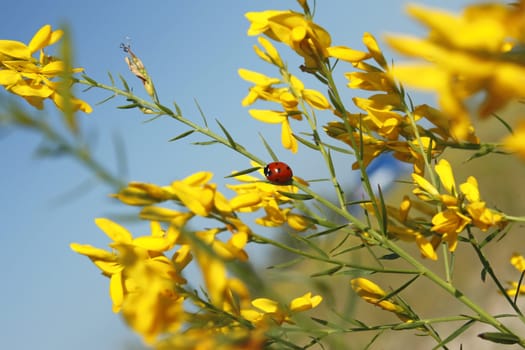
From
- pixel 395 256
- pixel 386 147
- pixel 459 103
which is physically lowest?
pixel 395 256

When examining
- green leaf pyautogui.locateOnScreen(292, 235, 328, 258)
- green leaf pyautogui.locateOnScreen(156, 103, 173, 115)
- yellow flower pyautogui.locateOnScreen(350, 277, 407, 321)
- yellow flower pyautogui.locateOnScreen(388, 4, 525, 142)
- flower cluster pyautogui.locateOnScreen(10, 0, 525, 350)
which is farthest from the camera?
green leaf pyautogui.locateOnScreen(156, 103, 173, 115)

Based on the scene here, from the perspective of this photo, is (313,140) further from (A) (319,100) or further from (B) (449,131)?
(B) (449,131)

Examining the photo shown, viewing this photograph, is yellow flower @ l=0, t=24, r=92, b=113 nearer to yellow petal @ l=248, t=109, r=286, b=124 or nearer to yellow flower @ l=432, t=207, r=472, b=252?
yellow petal @ l=248, t=109, r=286, b=124

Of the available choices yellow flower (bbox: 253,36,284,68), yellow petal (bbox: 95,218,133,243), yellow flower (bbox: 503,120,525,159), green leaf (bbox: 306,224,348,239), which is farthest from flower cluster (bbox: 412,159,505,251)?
yellow flower (bbox: 503,120,525,159)

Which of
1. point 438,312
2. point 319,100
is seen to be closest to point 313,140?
point 319,100

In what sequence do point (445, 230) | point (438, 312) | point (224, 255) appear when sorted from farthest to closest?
point (438, 312) → point (445, 230) → point (224, 255)

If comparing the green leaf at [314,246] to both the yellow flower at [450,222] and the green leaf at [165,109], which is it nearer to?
the yellow flower at [450,222]

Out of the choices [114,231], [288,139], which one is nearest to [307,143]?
[288,139]
